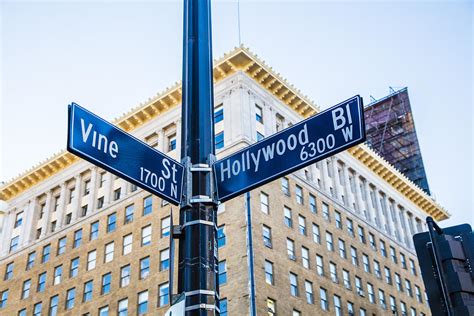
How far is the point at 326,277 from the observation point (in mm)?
46969

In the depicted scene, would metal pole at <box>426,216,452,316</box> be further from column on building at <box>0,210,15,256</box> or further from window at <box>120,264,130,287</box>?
column on building at <box>0,210,15,256</box>

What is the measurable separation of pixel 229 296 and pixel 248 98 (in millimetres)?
16847

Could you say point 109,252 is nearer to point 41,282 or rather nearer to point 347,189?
point 41,282

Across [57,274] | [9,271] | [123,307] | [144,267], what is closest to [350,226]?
[144,267]

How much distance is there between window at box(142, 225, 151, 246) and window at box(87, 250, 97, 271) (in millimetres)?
5322

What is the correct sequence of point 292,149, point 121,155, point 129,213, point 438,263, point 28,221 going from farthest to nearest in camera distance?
1. point 28,221
2. point 129,213
3. point 292,149
4. point 121,155
5. point 438,263

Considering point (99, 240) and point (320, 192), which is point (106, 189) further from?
point (320, 192)

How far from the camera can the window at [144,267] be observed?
45431 millimetres

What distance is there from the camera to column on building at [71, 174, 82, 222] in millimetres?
54938

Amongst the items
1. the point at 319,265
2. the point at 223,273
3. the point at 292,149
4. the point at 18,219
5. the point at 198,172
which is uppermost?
the point at 18,219

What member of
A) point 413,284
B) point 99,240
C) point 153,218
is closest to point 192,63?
point 153,218

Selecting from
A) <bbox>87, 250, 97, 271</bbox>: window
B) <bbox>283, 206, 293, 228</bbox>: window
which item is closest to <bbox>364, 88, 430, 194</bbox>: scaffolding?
<bbox>283, 206, 293, 228</bbox>: window

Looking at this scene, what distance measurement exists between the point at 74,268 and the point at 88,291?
131 inches

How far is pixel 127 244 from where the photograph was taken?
48.5 metres
